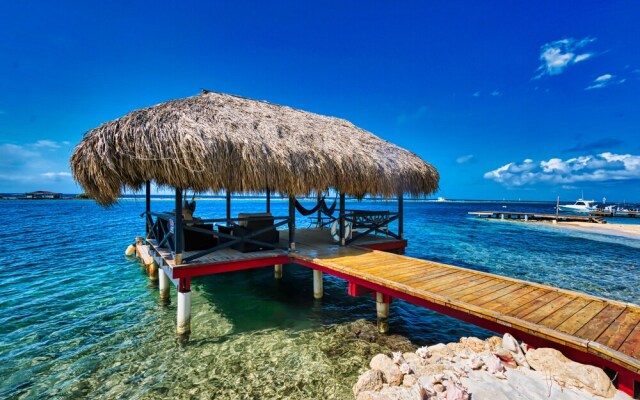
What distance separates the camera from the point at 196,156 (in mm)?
4562

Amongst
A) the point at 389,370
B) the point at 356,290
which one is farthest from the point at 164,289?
the point at 389,370

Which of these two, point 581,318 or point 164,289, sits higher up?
point 581,318

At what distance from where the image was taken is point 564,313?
3.31m

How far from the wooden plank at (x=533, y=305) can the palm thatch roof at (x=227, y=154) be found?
3633 mm

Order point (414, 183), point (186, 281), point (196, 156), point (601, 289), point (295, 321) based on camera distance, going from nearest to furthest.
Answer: point (196, 156), point (186, 281), point (295, 321), point (414, 183), point (601, 289)

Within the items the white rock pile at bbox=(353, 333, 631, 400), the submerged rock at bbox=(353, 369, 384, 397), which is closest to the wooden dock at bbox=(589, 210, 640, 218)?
the white rock pile at bbox=(353, 333, 631, 400)

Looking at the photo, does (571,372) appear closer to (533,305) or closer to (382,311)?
(533,305)

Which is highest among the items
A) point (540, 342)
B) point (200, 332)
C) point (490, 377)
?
point (540, 342)

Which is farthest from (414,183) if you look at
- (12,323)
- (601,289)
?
(12,323)

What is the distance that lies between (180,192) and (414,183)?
554 cm

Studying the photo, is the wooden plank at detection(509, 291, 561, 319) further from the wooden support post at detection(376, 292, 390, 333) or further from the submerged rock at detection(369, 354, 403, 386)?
the wooden support post at detection(376, 292, 390, 333)

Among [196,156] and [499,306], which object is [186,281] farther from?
[499,306]

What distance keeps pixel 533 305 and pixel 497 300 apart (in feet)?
1.30

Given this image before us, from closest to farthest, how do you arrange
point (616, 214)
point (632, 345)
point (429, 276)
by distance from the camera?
point (632, 345) < point (429, 276) < point (616, 214)
